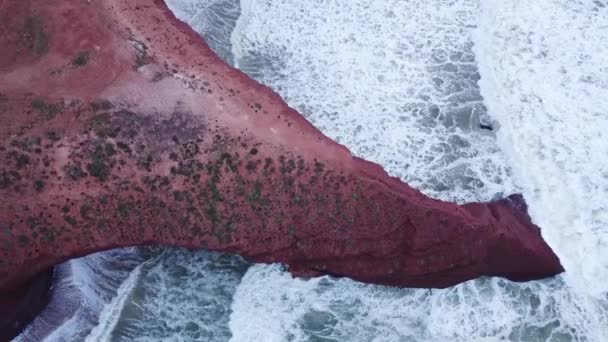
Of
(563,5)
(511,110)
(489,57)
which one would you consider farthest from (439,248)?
(563,5)

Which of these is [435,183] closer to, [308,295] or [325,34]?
[308,295]

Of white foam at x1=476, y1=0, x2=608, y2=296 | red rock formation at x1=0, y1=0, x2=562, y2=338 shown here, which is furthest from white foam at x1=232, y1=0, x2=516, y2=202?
red rock formation at x1=0, y1=0, x2=562, y2=338

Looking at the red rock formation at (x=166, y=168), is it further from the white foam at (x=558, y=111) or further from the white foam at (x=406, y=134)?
the white foam at (x=558, y=111)

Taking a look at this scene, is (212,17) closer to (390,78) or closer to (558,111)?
(390,78)

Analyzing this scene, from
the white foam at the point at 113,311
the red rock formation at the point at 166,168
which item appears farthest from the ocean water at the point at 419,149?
the red rock formation at the point at 166,168

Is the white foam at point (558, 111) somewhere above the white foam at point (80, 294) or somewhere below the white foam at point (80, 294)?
above
